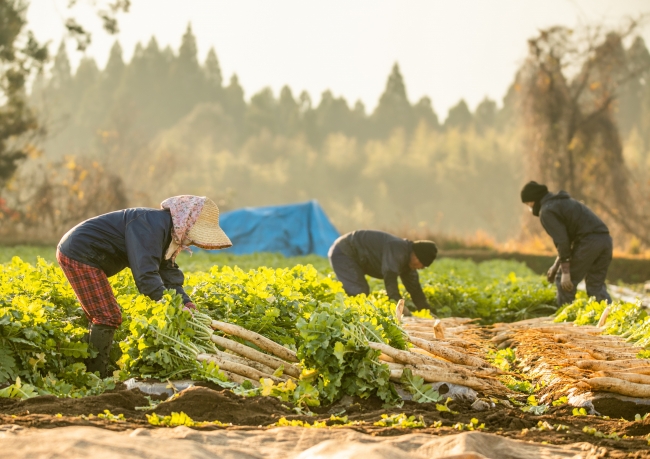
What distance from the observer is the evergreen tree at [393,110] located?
77.4 meters

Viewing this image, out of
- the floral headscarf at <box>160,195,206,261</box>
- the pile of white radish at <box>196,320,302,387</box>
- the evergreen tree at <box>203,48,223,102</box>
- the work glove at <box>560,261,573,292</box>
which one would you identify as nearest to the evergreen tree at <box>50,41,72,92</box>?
the evergreen tree at <box>203,48,223,102</box>

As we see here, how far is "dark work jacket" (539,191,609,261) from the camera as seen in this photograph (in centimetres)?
926

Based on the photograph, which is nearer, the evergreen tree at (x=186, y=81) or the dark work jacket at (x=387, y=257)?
the dark work jacket at (x=387, y=257)

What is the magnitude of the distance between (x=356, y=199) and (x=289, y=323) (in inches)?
2322

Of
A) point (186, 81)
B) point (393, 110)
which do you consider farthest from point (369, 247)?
point (186, 81)

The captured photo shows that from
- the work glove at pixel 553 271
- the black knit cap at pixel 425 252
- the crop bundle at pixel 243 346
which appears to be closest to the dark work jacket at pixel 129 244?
the crop bundle at pixel 243 346

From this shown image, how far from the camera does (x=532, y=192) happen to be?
31.2 ft

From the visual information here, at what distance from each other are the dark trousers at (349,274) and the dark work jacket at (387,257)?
6cm

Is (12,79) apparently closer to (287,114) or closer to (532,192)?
(532,192)

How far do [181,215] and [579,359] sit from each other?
322 cm

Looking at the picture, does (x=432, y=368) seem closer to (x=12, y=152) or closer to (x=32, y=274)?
(x=32, y=274)

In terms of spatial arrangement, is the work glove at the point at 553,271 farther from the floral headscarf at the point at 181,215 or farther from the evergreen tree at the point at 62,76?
the evergreen tree at the point at 62,76

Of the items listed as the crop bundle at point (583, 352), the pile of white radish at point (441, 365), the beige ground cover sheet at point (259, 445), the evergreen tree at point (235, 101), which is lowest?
the crop bundle at point (583, 352)

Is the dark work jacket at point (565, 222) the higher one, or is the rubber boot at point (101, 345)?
the dark work jacket at point (565, 222)
